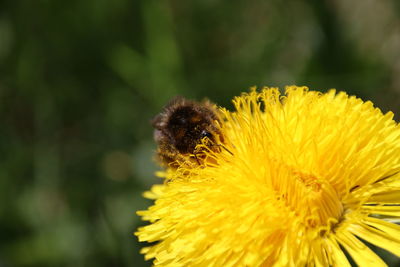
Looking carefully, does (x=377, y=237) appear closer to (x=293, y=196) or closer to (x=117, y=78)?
(x=293, y=196)

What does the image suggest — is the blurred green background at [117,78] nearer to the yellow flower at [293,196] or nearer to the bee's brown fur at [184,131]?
the bee's brown fur at [184,131]

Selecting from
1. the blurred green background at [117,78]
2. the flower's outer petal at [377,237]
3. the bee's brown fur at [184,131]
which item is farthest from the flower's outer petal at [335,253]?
the blurred green background at [117,78]

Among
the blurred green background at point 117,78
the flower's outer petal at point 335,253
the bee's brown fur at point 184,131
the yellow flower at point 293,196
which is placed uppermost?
the blurred green background at point 117,78

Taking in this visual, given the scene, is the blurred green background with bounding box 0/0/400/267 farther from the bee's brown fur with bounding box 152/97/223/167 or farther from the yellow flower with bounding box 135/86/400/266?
the yellow flower with bounding box 135/86/400/266

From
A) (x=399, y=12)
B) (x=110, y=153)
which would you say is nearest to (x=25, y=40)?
(x=110, y=153)

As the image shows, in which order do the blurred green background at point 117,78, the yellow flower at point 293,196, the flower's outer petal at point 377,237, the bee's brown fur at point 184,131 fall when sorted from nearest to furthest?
the flower's outer petal at point 377,237 < the yellow flower at point 293,196 < the bee's brown fur at point 184,131 < the blurred green background at point 117,78

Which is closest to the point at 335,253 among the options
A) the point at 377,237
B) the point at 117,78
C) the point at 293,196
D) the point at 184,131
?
the point at 377,237

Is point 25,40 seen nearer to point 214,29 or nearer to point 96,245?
point 214,29
